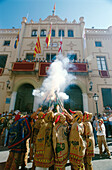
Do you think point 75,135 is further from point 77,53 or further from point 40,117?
point 77,53

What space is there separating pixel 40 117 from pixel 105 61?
1376cm

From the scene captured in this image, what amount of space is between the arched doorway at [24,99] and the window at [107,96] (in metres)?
9.12

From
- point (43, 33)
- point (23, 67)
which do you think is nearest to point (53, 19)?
point (43, 33)

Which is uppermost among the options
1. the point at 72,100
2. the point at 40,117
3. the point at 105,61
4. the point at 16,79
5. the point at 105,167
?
the point at 105,61

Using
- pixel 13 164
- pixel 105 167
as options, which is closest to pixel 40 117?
pixel 13 164

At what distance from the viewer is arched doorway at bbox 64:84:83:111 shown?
1148cm

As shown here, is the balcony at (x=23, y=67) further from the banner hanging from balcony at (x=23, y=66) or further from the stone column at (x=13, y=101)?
the stone column at (x=13, y=101)

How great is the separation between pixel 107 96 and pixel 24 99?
34.9 ft

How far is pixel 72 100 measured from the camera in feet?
38.7

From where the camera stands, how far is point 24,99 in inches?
479

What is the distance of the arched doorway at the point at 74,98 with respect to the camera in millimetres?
11477

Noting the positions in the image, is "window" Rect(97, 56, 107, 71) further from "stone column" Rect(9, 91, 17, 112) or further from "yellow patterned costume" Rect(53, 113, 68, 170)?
"yellow patterned costume" Rect(53, 113, 68, 170)

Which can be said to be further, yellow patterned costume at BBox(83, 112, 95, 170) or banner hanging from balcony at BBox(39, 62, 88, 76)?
banner hanging from balcony at BBox(39, 62, 88, 76)

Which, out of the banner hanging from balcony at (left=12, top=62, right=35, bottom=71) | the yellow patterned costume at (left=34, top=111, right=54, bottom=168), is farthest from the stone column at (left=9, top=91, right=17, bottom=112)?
the yellow patterned costume at (left=34, top=111, right=54, bottom=168)
